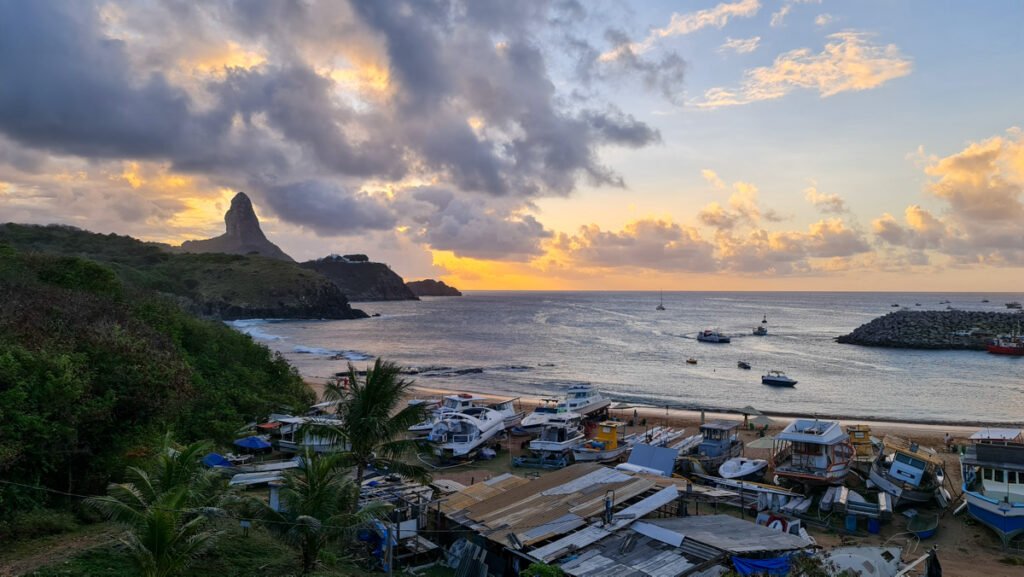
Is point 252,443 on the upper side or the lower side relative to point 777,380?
upper

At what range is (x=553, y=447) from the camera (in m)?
28.7

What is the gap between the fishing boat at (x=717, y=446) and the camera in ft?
89.5

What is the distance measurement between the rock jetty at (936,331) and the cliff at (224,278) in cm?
11177

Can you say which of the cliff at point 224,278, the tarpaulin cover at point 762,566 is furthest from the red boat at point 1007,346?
the cliff at point 224,278

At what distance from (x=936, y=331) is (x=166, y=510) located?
114m

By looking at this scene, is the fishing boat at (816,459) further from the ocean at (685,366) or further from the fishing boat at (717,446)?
the ocean at (685,366)

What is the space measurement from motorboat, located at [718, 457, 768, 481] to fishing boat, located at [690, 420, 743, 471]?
4.74 feet

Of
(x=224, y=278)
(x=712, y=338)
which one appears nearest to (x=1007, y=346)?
(x=712, y=338)

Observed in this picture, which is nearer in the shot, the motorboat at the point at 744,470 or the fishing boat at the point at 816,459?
the fishing boat at the point at 816,459

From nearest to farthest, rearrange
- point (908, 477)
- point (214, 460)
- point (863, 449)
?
point (214, 460) < point (908, 477) < point (863, 449)

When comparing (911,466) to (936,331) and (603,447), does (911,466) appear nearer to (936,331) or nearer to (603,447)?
(603,447)

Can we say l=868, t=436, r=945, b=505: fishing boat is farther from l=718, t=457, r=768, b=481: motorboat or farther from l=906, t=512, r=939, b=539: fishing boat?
l=718, t=457, r=768, b=481: motorboat

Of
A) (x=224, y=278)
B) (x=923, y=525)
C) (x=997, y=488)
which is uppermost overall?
(x=224, y=278)

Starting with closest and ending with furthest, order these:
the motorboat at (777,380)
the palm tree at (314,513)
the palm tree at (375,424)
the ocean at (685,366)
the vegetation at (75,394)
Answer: the palm tree at (314,513), the vegetation at (75,394), the palm tree at (375,424), the ocean at (685,366), the motorboat at (777,380)
